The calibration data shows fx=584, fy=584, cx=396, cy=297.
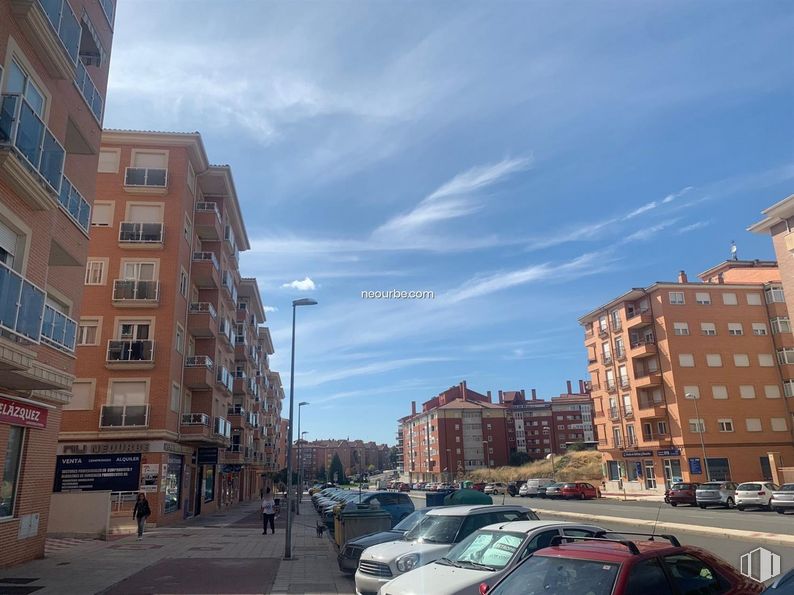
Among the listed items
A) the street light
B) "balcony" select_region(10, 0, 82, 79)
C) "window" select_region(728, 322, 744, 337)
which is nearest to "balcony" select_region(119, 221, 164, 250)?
"balcony" select_region(10, 0, 82, 79)

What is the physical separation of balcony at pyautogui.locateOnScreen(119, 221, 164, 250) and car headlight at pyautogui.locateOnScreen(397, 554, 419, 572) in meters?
23.7

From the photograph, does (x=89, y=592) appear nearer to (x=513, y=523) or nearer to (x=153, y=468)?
(x=513, y=523)

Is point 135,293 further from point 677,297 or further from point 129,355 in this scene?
point 677,297

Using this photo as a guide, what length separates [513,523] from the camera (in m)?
8.19

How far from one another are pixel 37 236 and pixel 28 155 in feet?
6.84

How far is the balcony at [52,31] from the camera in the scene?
12.4 metres

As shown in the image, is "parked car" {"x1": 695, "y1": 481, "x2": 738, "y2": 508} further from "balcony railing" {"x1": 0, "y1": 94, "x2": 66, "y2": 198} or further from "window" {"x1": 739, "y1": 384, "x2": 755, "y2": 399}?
"balcony railing" {"x1": 0, "y1": 94, "x2": 66, "y2": 198}

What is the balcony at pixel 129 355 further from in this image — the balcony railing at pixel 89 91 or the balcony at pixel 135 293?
the balcony railing at pixel 89 91

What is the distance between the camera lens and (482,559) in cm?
750

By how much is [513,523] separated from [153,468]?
22.0 meters

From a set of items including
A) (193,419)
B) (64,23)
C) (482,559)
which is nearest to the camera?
(482,559)

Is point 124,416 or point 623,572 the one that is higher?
point 124,416

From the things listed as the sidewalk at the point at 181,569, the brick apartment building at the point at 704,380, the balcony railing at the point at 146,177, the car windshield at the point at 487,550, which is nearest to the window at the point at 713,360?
the brick apartment building at the point at 704,380

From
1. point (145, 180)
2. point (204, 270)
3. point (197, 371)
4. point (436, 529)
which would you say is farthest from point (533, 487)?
point (436, 529)
